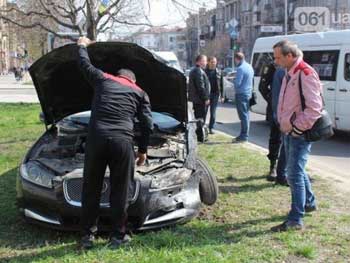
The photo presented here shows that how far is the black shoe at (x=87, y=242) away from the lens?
4801mm

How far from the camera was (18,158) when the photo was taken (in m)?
9.53

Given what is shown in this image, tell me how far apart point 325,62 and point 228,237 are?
844 cm

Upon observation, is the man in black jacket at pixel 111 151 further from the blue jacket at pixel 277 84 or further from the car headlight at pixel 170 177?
the blue jacket at pixel 277 84

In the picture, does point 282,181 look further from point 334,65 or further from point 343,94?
point 334,65

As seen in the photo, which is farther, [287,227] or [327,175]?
[327,175]

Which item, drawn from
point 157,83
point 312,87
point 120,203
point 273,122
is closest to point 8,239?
point 120,203

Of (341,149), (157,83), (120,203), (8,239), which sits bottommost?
(341,149)

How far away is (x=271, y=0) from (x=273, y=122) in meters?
70.0

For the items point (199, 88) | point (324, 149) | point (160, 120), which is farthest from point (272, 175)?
point (199, 88)

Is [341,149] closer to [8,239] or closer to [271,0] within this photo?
[8,239]

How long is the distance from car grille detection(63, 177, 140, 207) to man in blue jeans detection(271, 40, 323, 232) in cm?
138

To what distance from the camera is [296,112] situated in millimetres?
5234

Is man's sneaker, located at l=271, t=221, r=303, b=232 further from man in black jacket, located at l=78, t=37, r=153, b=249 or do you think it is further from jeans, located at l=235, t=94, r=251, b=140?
jeans, located at l=235, t=94, r=251, b=140

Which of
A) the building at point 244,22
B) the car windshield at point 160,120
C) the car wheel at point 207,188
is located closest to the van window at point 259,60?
the car windshield at point 160,120
